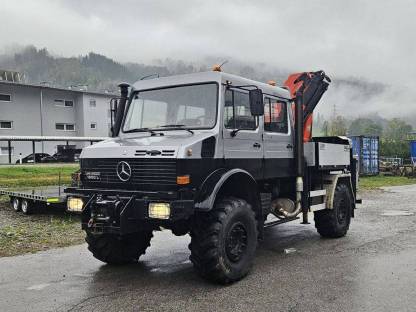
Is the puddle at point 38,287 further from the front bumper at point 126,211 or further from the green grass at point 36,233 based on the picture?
the green grass at point 36,233

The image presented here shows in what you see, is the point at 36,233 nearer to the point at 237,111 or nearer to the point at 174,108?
the point at 174,108

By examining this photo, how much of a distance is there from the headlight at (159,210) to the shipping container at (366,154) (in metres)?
27.4

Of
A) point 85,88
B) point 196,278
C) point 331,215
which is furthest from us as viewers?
point 85,88

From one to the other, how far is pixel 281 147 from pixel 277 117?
1.69 feet

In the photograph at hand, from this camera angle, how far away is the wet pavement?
17.3 feet

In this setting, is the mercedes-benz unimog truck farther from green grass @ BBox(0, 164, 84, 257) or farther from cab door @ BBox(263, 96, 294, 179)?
green grass @ BBox(0, 164, 84, 257)

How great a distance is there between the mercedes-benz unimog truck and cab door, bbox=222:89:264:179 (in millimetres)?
16

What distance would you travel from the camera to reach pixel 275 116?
7648mm

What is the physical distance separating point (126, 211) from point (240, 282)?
1.84 m

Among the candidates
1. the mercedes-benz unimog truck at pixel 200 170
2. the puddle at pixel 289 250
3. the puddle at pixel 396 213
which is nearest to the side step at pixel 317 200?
the mercedes-benz unimog truck at pixel 200 170

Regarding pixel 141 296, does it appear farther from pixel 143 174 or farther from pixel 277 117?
pixel 277 117

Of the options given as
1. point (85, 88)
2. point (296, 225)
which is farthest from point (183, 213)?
point (85, 88)

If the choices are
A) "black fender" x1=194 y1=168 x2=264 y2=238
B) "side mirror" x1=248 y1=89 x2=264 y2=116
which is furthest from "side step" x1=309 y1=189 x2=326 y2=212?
"side mirror" x1=248 y1=89 x2=264 y2=116

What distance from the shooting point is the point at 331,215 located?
8.95 m
